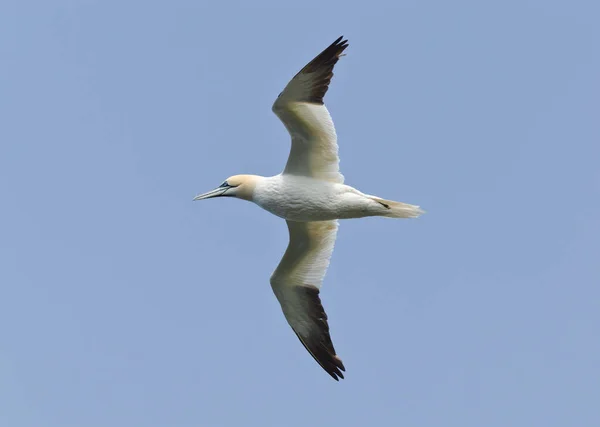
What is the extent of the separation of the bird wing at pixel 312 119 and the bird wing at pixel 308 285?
118 cm

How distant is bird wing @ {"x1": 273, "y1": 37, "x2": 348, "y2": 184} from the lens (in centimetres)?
1482

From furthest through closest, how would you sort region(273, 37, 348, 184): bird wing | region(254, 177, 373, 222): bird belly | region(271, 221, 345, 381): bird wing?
region(271, 221, 345, 381): bird wing
region(254, 177, 373, 222): bird belly
region(273, 37, 348, 184): bird wing

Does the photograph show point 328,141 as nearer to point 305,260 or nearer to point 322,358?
point 305,260

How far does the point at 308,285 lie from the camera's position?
16.5 meters

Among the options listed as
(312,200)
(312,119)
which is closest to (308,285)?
(312,200)

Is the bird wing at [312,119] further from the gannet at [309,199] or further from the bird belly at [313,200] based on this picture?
the bird belly at [313,200]

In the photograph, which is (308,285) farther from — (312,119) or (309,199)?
(312,119)

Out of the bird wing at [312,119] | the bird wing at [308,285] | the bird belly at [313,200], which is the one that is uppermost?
the bird wing at [312,119]

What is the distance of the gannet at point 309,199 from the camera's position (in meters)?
14.9

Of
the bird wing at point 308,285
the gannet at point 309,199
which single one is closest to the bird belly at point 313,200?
Answer: the gannet at point 309,199

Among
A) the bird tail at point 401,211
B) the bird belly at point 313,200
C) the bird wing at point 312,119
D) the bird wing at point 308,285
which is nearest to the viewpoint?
the bird wing at point 312,119

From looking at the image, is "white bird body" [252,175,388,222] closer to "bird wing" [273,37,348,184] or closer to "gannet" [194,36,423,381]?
"gannet" [194,36,423,381]

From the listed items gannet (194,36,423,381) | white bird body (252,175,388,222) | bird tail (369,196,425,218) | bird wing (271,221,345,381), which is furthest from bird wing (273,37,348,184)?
bird wing (271,221,345,381)

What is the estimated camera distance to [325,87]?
49.0 ft
